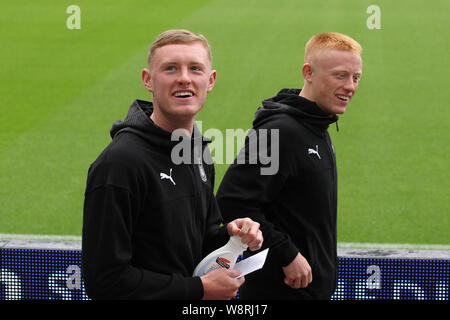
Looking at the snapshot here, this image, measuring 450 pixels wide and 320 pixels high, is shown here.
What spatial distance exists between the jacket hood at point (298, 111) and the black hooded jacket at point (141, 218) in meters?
0.64

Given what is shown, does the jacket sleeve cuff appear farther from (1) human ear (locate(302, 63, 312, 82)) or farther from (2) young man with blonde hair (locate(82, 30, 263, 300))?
(1) human ear (locate(302, 63, 312, 82))

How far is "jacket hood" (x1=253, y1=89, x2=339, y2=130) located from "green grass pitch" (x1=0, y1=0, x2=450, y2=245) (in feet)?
10.6

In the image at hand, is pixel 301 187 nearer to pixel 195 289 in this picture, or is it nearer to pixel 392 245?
pixel 195 289

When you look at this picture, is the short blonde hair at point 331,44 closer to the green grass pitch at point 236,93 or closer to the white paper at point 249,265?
the white paper at point 249,265

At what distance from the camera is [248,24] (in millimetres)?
16594

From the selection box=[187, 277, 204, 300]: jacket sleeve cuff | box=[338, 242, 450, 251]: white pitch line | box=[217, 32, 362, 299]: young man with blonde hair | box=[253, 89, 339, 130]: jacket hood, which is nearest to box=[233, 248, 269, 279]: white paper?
Result: box=[187, 277, 204, 300]: jacket sleeve cuff

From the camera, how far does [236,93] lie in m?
10.8

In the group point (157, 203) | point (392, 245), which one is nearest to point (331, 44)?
point (157, 203)

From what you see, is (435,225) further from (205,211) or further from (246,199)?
(205,211)

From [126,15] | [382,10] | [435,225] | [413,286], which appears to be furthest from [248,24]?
[413,286]

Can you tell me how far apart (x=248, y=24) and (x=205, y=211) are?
Result: 48.2ft

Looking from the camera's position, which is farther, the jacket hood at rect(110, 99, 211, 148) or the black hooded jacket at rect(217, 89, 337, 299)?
the black hooded jacket at rect(217, 89, 337, 299)

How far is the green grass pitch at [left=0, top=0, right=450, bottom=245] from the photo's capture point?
6746 millimetres

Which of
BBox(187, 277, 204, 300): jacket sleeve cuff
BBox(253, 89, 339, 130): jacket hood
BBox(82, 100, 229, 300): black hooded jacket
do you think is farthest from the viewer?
BBox(253, 89, 339, 130): jacket hood
